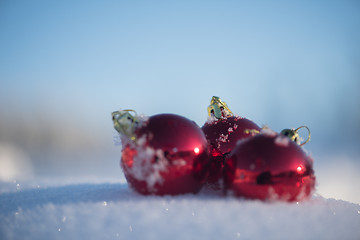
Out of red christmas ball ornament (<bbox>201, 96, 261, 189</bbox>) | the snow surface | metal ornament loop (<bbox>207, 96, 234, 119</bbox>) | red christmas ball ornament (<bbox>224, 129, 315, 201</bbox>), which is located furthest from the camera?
metal ornament loop (<bbox>207, 96, 234, 119</bbox>)

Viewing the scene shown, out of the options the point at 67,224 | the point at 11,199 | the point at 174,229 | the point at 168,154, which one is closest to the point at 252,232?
the point at 174,229

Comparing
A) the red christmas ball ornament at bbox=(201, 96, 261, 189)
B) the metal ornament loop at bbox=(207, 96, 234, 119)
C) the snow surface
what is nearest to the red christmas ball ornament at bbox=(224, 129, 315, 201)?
the snow surface

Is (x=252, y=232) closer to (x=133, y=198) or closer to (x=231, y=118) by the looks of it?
(x=133, y=198)

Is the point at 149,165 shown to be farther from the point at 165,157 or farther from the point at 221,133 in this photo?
the point at 221,133

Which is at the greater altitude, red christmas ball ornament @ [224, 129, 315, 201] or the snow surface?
red christmas ball ornament @ [224, 129, 315, 201]

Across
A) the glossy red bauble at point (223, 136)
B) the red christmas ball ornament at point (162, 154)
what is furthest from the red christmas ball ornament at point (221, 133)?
the red christmas ball ornament at point (162, 154)

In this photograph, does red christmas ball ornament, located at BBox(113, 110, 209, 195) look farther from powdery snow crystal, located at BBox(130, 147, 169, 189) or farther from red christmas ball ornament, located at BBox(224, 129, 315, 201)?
red christmas ball ornament, located at BBox(224, 129, 315, 201)

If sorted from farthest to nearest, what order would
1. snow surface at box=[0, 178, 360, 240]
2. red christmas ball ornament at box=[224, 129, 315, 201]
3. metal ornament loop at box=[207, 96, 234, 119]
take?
1. metal ornament loop at box=[207, 96, 234, 119]
2. red christmas ball ornament at box=[224, 129, 315, 201]
3. snow surface at box=[0, 178, 360, 240]

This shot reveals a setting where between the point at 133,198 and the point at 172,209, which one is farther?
the point at 133,198
